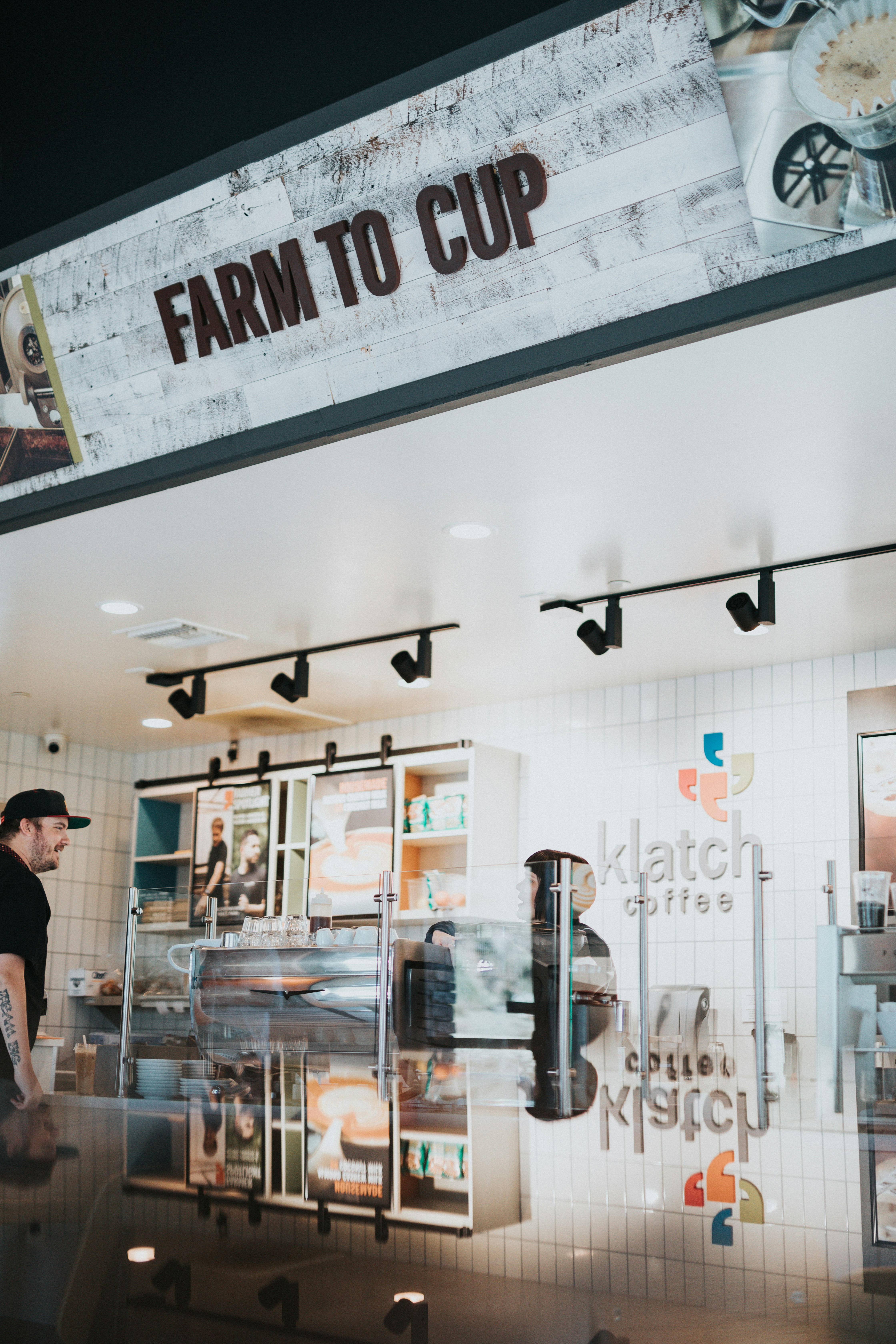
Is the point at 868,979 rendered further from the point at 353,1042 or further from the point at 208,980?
the point at 208,980

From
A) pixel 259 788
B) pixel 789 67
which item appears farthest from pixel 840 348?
pixel 259 788

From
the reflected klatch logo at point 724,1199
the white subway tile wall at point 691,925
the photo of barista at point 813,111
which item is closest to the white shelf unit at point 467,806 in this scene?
the white subway tile wall at point 691,925

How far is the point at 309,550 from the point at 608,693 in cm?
274

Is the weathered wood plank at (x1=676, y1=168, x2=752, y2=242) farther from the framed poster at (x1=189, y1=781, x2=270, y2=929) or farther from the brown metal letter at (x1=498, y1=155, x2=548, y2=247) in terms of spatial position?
the framed poster at (x1=189, y1=781, x2=270, y2=929)

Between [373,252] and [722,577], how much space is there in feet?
7.52

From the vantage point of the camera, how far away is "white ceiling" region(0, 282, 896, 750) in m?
3.55

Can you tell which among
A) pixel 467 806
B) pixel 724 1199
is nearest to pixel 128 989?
pixel 467 806

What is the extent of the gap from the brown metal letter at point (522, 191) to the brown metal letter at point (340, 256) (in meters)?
0.53

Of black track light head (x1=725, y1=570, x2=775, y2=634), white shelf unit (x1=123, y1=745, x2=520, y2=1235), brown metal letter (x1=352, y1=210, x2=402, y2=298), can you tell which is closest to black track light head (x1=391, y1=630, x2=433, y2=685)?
white shelf unit (x1=123, y1=745, x2=520, y2=1235)

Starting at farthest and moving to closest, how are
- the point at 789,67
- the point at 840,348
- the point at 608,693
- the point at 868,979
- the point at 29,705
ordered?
the point at 29,705 < the point at 608,693 < the point at 868,979 < the point at 840,348 < the point at 789,67

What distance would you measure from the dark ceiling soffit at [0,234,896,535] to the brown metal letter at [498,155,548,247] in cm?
31

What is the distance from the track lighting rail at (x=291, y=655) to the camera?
6.02 meters

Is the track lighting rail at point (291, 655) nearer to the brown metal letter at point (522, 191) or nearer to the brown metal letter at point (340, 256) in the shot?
the brown metal letter at point (340, 256)

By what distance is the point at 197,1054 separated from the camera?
5180 millimetres
